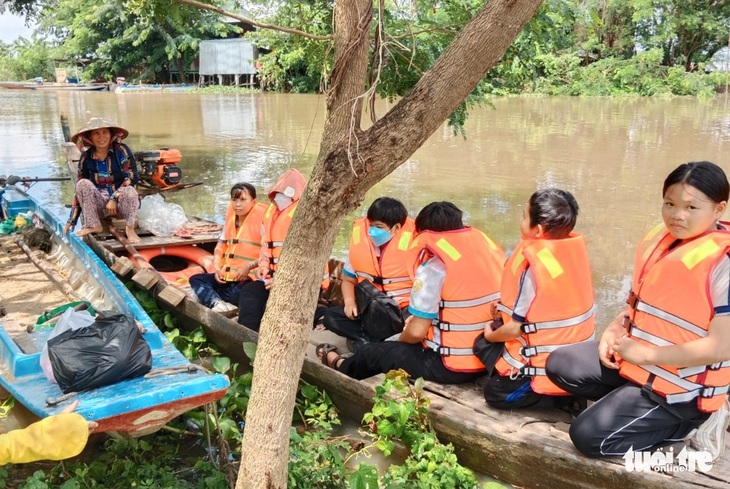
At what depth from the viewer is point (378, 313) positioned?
415cm

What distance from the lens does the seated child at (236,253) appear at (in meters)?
5.14

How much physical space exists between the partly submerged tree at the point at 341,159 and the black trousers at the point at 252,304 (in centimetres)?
218

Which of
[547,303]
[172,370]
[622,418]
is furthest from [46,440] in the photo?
[622,418]

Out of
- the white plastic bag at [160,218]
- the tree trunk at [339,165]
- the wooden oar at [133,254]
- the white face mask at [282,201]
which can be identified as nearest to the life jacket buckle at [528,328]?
the tree trunk at [339,165]

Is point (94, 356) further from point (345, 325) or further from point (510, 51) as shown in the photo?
point (510, 51)

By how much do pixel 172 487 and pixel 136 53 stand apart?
40.9 meters

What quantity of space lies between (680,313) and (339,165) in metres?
1.45

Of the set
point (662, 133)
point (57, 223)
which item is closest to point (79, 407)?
point (57, 223)

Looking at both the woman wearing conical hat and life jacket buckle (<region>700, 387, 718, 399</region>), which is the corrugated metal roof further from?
life jacket buckle (<region>700, 387, 718, 399</region>)

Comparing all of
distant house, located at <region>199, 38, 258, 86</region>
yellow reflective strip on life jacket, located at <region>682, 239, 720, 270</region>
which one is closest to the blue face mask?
yellow reflective strip on life jacket, located at <region>682, 239, 720, 270</region>

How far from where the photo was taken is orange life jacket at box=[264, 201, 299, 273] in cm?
466

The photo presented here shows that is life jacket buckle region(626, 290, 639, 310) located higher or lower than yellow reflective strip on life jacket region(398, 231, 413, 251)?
higher

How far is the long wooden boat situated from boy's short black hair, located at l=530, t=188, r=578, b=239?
93 centimetres

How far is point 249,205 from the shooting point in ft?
17.0
